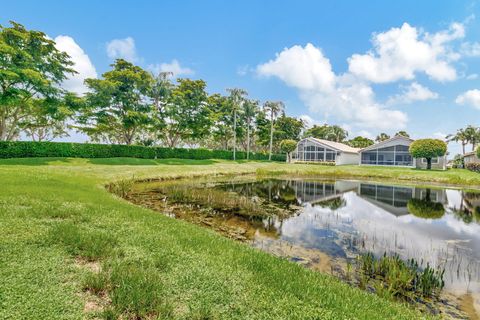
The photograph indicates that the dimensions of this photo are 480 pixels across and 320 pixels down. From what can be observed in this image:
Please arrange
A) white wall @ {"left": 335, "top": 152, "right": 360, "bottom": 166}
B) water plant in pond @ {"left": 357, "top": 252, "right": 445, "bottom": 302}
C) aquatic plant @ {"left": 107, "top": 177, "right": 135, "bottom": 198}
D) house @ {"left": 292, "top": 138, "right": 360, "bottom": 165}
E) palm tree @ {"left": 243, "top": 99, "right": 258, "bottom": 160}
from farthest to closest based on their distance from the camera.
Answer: palm tree @ {"left": 243, "top": 99, "right": 258, "bottom": 160} < house @ {"left": 292, "top": 138, "right": 360, "bottom": 165} < white wall @ {"left": 335, "top": 152, "right": 360, "bottom": 166} < aquatic plant @ {"left": 107, "top": 177, "right": 135, "bottom": 198} < water plant in pond @ {"left": 357, "top": 252, "right": 445, "bottom": 302}

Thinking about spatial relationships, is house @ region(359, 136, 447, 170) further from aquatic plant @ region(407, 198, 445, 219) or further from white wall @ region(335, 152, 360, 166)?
aquatic plant @ region(407, 198, 445, 219)

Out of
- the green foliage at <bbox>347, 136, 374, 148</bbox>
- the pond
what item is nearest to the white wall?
the green foliage at <bbox>347, 136, 374, 148</bbox>

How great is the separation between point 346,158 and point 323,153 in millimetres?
5493

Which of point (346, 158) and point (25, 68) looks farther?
point (346, 158)

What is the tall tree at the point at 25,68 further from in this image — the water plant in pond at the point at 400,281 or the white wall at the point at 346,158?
the white wall at the point at 346,158

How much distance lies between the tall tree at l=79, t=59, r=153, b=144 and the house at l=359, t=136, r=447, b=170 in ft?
152

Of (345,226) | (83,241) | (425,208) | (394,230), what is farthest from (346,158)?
(83,241)

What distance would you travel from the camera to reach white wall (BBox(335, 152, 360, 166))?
178 feet

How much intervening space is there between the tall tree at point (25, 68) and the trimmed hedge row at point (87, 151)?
3.73 m

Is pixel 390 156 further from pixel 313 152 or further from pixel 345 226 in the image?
pixel 345 226

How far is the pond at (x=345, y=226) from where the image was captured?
295 inches

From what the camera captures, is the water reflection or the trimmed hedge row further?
the trimmed hedge row

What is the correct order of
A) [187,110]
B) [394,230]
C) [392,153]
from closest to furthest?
[394,230] < [187,110] < [392,153]

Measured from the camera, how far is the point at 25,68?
1041 inches
